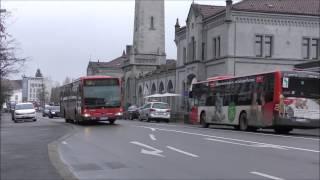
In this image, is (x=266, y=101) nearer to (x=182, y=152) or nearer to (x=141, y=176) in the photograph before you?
(x=182, y=152)

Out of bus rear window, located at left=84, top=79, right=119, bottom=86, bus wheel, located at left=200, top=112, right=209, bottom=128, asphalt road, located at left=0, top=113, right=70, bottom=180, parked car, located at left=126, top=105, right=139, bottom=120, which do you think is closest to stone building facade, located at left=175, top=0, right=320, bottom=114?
parked car, located at left=126, top=105, right=139, bottom=120

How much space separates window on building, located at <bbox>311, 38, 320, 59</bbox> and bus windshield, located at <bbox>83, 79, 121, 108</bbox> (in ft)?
97.1

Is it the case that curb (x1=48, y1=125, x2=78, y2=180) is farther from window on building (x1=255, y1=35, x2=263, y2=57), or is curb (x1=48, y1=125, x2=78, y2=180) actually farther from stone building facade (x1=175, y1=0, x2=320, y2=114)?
window on building (x1=255, y1=35, x2=263, y2=57)

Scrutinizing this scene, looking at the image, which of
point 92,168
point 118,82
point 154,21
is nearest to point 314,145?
point 92,168

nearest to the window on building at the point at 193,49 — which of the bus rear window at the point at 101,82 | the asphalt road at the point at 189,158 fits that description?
the bus rear window at the point at 101,82

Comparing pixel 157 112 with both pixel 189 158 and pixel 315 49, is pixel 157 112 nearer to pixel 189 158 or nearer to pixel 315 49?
pixel 315 49

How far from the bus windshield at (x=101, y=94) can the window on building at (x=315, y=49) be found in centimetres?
2960

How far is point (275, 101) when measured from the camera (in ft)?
97.7

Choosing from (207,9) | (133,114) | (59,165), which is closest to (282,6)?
(207,9)

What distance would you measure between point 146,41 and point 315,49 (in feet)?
134

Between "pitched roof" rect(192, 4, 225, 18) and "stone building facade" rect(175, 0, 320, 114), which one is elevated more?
"pitched roof" rect(192, 4, 225, 18)

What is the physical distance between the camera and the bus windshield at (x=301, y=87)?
2956 centimetres

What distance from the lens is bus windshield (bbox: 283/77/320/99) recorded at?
29562 millimetres

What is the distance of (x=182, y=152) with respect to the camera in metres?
19.2
